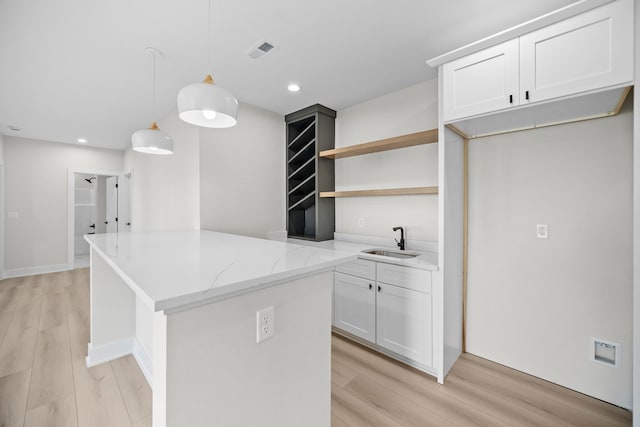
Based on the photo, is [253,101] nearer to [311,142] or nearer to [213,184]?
[311,142]

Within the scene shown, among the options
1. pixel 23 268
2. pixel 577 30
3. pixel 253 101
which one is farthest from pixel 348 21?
pixel 23 268

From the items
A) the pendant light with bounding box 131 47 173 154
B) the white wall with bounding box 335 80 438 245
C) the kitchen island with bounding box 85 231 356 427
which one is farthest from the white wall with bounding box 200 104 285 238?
the kitchen island with bounding box 85 231 356 427

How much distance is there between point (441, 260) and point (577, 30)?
153 cm

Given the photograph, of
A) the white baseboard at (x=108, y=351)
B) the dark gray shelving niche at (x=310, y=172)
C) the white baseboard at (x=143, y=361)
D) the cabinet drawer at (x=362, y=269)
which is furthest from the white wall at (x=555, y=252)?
the white baseboard at (x=108, y=351)

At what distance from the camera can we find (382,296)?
94.3 inches

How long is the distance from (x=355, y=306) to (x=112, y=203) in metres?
6.25

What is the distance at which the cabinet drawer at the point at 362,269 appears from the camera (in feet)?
8.10

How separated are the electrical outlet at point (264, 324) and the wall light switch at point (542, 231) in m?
2.11

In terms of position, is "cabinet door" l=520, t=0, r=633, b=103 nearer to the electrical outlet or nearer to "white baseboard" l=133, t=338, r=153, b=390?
the electrical outlet

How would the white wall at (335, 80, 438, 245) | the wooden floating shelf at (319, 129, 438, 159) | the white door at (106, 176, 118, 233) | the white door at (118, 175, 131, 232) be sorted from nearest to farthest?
1. the wooden floating shelf at (319, 129, 438, 159)
2. the white wall at (335, 80, 438, 245)
3. the white door at (118, 175, 131, 232)
4. the white door at (106, 176, 118, 233)

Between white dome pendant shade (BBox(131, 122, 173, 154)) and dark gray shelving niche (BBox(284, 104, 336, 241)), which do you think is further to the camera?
dark gray shelving niche (BBox(284, 104, 336, 241))

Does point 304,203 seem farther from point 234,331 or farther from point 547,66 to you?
point 234,331

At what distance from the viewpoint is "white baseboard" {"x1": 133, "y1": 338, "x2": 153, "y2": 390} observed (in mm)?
2049

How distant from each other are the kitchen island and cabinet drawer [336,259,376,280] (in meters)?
1.08
